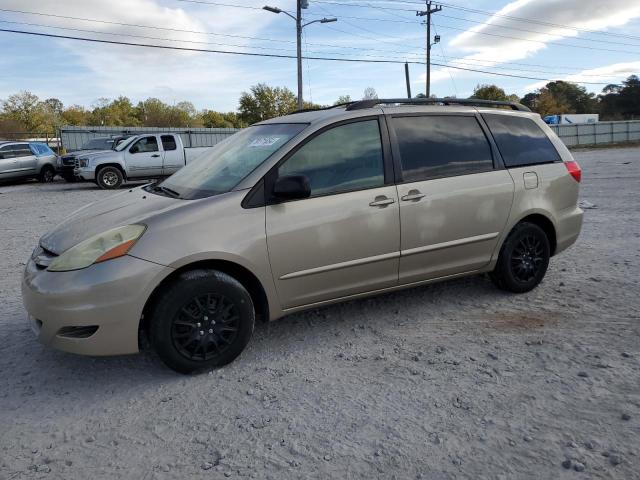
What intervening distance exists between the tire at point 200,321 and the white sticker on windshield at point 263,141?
42.7 inches

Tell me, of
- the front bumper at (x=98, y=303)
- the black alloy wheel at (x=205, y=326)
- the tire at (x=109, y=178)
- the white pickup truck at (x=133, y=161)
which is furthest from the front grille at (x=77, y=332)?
the tire at (x=109, y=178)

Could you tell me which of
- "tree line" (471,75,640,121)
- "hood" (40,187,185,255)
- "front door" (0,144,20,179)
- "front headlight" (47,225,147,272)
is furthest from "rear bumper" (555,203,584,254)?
"tree line" (471,75,640,121)

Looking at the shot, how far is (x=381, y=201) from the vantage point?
3.84 meters

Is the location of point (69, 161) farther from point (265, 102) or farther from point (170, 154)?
point (265, 102)

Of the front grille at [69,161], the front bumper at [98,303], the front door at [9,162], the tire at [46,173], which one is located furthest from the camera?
the tire at [46,173]

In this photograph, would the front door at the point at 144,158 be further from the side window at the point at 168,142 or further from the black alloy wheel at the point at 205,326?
the black alloy wheel at the point at 205,326

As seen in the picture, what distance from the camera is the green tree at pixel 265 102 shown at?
60.2 metres

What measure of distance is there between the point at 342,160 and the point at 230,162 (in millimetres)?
864

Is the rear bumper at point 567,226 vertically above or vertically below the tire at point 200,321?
above

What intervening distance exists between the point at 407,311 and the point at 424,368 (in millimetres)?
1069

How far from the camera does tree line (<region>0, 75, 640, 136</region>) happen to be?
60.7m

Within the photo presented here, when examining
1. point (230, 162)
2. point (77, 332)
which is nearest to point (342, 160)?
point (230, 162)

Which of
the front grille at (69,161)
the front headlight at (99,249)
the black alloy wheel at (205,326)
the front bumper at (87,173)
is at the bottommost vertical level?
the black alloy wheel at (205,326)

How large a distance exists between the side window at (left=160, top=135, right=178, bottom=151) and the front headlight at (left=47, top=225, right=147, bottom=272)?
15.3 meters
